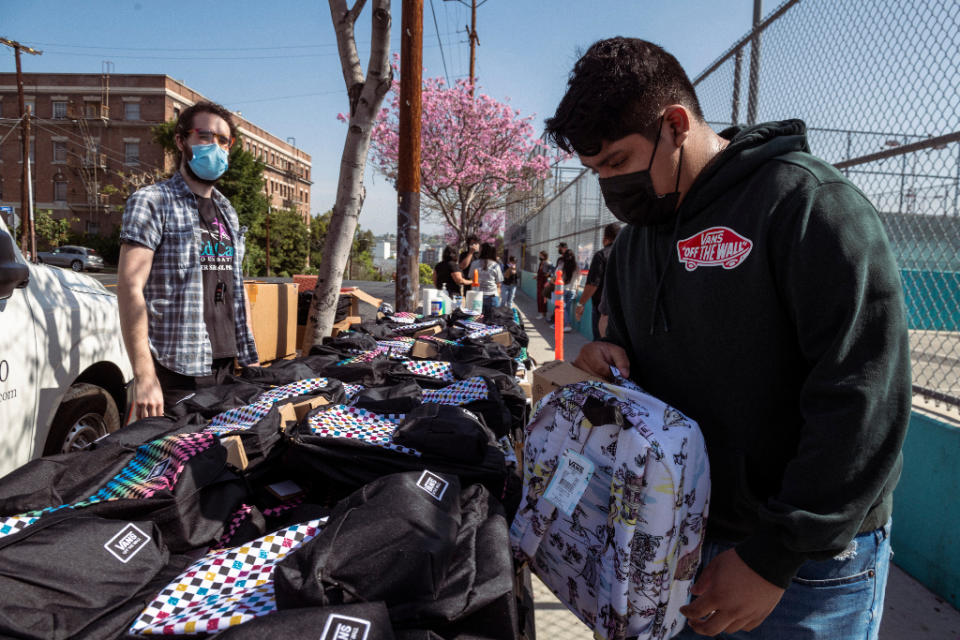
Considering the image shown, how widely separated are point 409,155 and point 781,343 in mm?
6959

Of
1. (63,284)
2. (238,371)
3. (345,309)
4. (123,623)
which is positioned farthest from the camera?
(345,309)

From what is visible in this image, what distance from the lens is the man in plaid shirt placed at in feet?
7.84

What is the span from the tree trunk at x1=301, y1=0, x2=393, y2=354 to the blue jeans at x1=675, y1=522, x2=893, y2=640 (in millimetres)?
4960

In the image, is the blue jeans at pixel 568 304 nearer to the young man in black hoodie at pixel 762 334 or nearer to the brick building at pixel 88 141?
the young man in black hoodie at pixel 762 334

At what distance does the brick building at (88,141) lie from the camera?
179ft

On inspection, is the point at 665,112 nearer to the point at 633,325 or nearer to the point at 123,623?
the point at 633,325

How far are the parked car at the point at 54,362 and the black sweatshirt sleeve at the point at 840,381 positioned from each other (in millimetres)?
2570

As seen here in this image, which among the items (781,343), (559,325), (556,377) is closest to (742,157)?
(781,343)

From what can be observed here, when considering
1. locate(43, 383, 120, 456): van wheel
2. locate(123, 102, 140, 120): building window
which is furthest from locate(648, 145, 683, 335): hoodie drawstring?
locate(123, 102, 140, 120): building window

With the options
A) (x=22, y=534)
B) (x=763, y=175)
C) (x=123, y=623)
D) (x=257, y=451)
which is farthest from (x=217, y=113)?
(x=763, y=175)

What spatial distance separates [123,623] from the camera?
1116 mm

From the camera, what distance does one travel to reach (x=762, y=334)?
119 centimetres

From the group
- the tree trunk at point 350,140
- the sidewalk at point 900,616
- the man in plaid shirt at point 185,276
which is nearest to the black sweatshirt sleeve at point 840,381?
the sidewalk at point 900,616

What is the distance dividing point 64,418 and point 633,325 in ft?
9.56
